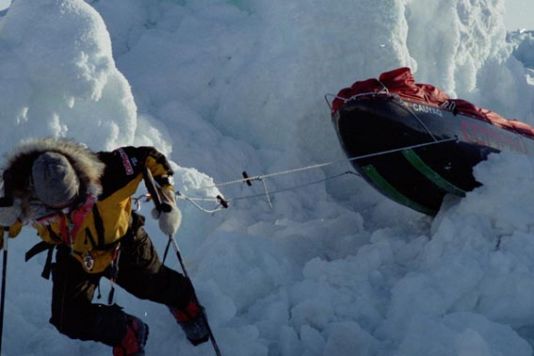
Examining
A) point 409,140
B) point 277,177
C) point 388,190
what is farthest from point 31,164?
point 277,177

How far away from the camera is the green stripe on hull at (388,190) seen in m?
4.75

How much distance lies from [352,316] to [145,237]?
1296 mm

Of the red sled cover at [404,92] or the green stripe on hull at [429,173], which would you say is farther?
the red sled cover at [404,92]

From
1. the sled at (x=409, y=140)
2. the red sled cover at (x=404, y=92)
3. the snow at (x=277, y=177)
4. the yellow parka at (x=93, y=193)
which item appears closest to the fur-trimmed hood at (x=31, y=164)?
the yellow parka at (x=93, y=193)

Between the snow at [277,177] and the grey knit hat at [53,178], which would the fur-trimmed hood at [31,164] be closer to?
the grey knit hat at [53,178]

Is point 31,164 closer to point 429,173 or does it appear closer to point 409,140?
point 409,140

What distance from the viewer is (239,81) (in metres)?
6.23

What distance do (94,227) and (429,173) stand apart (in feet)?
8.97

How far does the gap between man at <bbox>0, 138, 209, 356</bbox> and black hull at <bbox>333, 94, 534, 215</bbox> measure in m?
2.03

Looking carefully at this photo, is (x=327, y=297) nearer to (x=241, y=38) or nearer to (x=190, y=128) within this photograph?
(x=190, y=128)

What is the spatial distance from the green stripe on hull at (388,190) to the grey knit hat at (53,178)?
2767 mm

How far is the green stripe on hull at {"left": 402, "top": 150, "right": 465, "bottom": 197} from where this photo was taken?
4602 millimetres

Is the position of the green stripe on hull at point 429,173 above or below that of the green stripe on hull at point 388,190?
above

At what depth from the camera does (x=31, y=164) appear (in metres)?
2.45
